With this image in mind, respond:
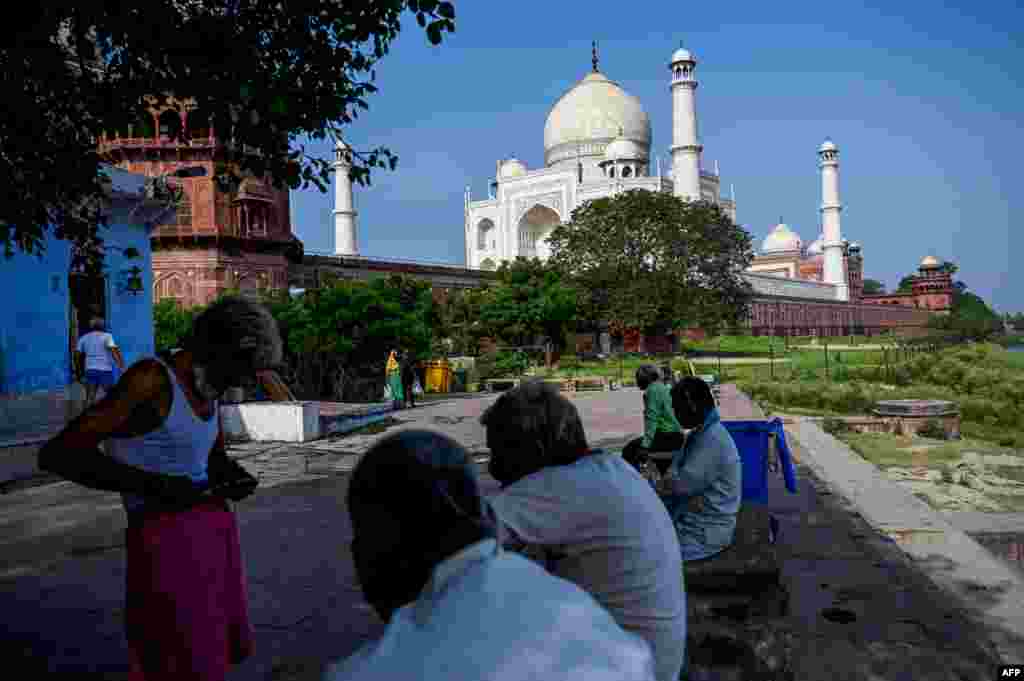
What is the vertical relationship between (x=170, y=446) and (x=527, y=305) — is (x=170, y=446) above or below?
below

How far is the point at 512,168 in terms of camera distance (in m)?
57.7

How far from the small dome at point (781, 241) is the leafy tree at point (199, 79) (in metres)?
77.5

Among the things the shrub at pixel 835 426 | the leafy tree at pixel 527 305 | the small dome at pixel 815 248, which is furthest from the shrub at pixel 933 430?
the small dome at pixel 815 248

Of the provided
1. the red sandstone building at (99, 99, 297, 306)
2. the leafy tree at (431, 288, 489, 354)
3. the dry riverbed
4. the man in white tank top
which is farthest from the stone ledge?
the leafy tree at (431, 288, 489, 354)

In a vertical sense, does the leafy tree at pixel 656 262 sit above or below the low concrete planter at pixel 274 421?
above

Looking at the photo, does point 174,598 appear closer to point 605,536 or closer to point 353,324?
point 605,536

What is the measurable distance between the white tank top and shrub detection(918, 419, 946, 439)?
11.2 meters

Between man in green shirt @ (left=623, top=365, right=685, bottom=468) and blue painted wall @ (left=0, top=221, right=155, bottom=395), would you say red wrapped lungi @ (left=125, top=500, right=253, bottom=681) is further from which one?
blue painted wall @ (left=0, top=221, right=155, bottom=395)

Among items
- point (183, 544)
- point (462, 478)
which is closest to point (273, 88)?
point (183, 544)

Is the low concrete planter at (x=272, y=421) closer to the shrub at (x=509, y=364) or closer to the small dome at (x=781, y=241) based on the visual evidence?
the shrub at (x=509, y=364)

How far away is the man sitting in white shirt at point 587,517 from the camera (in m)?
1.61

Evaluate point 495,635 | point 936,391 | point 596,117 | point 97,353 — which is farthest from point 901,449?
point 596,117

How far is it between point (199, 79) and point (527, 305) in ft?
78.6

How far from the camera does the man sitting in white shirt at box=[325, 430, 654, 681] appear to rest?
0.97 metres
